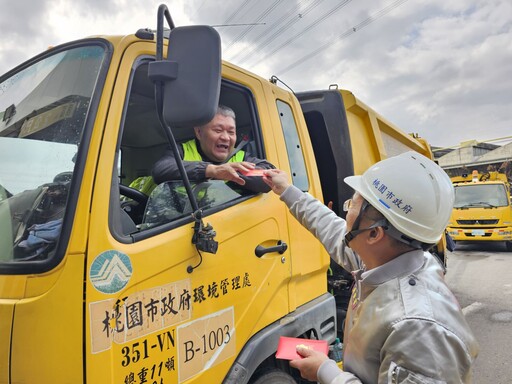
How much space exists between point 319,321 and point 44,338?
1.59 m

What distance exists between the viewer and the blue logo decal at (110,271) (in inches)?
49.4

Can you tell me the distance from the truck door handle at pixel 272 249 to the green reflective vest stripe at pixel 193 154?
479 millimetres

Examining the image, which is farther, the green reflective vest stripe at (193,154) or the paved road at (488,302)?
the paved road at (488,302)

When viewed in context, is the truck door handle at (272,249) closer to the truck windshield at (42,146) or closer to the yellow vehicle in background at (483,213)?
the truck windshield at (42,146)

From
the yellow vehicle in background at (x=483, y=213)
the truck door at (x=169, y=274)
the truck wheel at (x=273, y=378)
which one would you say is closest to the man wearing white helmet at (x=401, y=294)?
the truck door at (x=169, y=274)

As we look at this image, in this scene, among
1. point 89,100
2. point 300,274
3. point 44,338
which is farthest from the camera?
point 300,274

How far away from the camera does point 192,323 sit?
156cm

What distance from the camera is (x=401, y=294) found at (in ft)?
3.82

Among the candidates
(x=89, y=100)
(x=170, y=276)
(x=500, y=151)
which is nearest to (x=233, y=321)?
(x=170, y=276)

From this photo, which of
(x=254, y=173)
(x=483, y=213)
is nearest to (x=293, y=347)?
(x=254, y=173)

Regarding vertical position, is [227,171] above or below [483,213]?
above

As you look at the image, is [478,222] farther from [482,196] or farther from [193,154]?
[193,154]

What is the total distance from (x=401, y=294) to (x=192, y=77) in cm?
97

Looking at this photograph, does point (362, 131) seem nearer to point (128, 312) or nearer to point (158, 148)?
point (158, 148)
